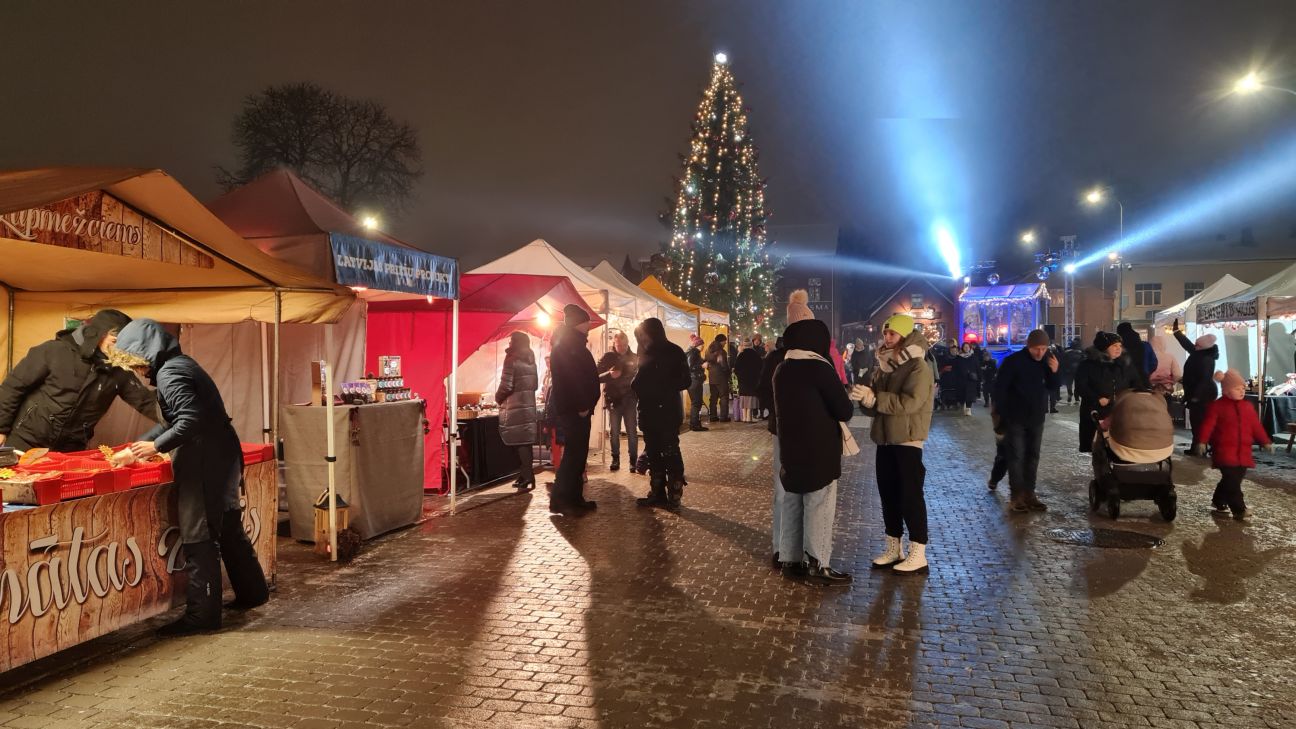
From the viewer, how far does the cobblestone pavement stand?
373 centimetres

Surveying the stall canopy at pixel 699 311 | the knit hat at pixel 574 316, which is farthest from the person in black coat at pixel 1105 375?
the stall canopy at pixel 699 311

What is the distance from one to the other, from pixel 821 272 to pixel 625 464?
56940 millimetres

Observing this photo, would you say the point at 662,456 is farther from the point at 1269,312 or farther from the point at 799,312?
the point at 1269,312

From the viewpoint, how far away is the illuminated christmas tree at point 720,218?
34844 mm

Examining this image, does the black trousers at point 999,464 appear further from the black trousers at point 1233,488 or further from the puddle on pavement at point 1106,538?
the black trousers at point 1233,488

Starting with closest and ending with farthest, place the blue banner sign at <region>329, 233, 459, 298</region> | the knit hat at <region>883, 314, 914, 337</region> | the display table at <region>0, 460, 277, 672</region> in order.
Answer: the display table at <region>0, 460, 277, 672</region> < the knit hat at <region>883, 314, 914, 337</region> < the blue banner sign at <region>329, 233, 459, 298</region>

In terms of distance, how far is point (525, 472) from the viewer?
978cm

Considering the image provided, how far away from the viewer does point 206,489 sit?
15.6 feet

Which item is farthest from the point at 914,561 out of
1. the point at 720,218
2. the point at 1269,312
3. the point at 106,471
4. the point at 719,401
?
the point at 720,218

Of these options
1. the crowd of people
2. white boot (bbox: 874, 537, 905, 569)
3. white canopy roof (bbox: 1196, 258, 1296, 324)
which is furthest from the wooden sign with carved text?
white canopy roof (bbox: 1196, 258, 1296, 324)

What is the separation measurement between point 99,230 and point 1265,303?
50.4 ft

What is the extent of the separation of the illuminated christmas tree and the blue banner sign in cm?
2808

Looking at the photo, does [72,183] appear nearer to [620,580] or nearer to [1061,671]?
[620,580]

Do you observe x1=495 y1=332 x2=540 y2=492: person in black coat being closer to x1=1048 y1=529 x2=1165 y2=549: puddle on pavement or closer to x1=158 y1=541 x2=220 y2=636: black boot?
x1=158 y1=541 x2=220 y2=636: black boot
